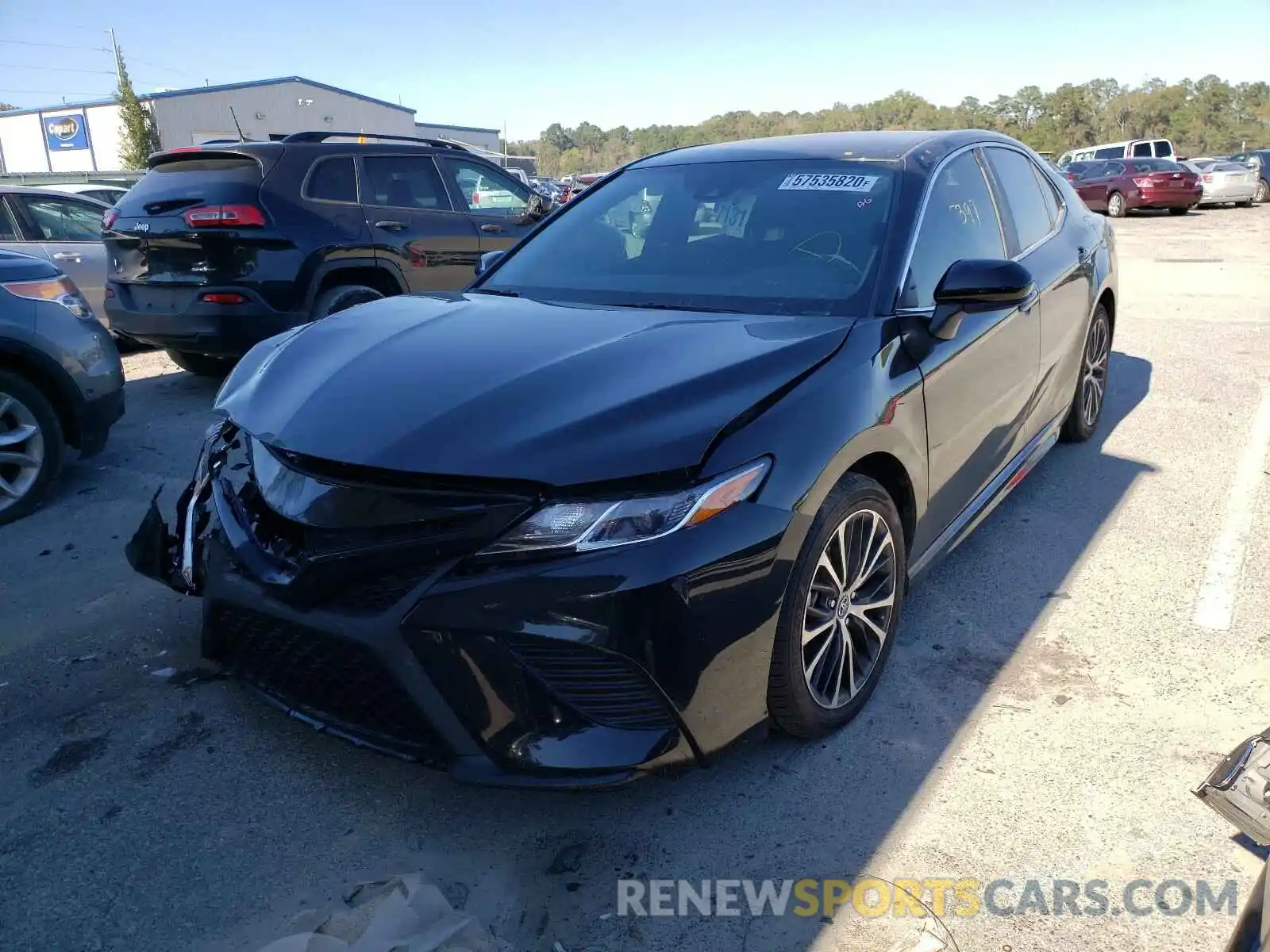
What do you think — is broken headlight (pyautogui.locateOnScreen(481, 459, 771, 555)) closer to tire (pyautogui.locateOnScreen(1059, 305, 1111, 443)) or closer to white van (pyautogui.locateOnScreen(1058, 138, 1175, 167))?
tire (pyautogui.locateOnScreen(1059, 305, 1111, 443))

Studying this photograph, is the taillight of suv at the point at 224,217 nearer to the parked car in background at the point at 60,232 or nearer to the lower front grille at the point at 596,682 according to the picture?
the parked car in background at the point at 60,232

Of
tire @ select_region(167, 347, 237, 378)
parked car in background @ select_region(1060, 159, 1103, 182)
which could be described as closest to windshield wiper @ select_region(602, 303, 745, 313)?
tire @ select_region(167, 347, 237, 378)

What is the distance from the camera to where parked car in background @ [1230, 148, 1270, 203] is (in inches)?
1035

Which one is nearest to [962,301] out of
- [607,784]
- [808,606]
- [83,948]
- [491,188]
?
[808,606]

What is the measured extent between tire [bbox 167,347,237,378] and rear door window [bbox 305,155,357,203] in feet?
4.21

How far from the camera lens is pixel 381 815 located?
2.49 m

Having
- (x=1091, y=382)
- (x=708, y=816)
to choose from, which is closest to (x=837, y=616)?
(x=708, y=816)

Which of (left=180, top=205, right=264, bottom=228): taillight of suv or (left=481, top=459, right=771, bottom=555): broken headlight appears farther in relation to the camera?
(left=180, top=205, right=264, bottom=228): taillight of suv

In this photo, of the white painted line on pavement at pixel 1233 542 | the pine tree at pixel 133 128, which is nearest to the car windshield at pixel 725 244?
the white painted line on pavement at pixel 1233 542

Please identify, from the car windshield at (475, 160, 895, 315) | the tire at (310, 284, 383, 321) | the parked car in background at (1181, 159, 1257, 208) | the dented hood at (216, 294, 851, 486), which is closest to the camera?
the dented hood at (216, 294, 851, 486)

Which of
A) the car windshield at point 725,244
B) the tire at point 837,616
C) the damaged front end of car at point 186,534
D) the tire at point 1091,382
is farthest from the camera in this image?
the tire at point 1091,382

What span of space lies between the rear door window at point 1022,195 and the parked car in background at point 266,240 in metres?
2.93

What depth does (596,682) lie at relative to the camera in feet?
6.95

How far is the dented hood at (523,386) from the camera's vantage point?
7.15 feet
